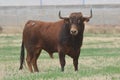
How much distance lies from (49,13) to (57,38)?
36.4 metres

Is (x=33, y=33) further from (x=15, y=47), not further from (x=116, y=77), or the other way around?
(x=15, y=47)

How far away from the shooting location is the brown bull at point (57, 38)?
16.7 meters

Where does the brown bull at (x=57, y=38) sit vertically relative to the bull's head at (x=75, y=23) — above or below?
below

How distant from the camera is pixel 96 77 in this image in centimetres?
1347

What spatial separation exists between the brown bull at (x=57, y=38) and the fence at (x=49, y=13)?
110 ft

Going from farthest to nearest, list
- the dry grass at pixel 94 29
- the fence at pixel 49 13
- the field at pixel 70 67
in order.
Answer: the fence at pixel 49 13, the dry grass at pixel 94 29, the field at pixel 70 67

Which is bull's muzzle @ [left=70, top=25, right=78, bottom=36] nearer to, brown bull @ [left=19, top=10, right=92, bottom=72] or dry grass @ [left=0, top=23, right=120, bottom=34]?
brown bull @ [left=19, top=10, right=92, bottom=72]

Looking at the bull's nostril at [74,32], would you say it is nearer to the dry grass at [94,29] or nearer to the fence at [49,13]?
the dry grass at [94,29]

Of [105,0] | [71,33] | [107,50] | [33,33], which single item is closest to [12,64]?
[33,33]

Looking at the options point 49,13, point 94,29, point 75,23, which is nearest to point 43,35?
point 75,23

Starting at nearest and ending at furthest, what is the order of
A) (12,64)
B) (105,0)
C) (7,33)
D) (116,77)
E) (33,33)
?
(116,77), (33,33), (12,64), (7,33), (105,0)

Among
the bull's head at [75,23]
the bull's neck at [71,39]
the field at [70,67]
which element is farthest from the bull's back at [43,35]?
the bull's head at [75,23]

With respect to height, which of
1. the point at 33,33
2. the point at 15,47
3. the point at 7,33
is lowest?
the point at 7,33

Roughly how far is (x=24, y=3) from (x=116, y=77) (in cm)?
4532
